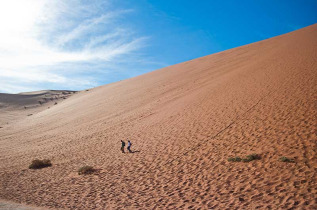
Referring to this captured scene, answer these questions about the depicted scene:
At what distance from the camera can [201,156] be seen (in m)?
8.66

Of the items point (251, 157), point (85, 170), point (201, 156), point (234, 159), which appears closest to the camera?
point (251, 157)

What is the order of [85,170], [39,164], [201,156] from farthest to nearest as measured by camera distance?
[39,164] → [85,170] → [201,156]

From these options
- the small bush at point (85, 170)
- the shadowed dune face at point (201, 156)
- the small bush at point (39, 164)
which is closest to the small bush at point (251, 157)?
the shadowed dune face at point (201, 156)

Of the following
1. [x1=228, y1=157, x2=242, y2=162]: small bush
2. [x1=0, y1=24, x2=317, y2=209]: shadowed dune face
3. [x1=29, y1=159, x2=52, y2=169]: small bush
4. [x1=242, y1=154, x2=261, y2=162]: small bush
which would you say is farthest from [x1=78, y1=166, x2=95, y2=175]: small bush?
[x1=242, y1=154, x2=261, y2=162]: small bush

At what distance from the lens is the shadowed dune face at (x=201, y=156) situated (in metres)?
5.93

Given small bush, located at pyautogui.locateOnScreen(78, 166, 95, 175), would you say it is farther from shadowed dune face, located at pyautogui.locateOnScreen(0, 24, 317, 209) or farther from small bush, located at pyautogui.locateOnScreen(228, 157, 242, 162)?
small bush, located at pyautogui.locateOnScreen(228, 157, 242, 162)

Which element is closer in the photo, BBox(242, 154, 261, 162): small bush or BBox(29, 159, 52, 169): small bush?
BBox(242, 154, 261, 162): small bush

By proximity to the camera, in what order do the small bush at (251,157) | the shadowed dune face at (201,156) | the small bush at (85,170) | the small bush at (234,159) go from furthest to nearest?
the small bush at (85,170)
the small bush at (234,159)
the small bush at (251,157)
the shadowed dune face at (201,156)

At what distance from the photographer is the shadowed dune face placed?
593 cm

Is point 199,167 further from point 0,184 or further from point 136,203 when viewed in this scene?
point 0,184

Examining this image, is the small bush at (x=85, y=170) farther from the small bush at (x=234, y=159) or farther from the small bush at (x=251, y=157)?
the small bush at (x=251, y=157)

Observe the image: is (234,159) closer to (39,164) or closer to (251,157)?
(251,157)

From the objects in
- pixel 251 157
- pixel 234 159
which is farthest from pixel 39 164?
pixel 251 157

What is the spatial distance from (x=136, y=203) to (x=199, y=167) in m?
2.95
